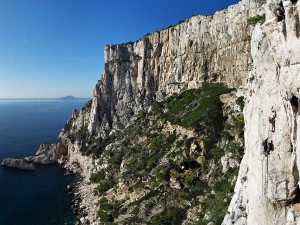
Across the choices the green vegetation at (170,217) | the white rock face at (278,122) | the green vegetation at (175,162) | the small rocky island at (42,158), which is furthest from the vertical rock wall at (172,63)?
the white rock face at (278,122)

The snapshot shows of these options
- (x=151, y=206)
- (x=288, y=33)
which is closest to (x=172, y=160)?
(x=151, y=206)

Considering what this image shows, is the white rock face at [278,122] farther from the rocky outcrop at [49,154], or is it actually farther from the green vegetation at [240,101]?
the rocky outcrop at [49,154]

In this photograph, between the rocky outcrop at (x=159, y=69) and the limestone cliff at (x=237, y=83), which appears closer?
the limestone cliff at (x=237, y=83)

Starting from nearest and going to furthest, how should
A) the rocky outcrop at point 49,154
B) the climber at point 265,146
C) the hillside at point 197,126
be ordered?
the hillside at point 197,126 < the climber at point 265,146 < the rocky outcrop at point 49,154

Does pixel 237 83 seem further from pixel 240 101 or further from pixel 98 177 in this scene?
pixel 98 177

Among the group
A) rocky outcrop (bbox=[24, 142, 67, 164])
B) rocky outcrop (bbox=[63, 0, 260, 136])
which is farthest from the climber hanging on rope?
rocky outcrop (bbox=[24, 142, 67, 164])

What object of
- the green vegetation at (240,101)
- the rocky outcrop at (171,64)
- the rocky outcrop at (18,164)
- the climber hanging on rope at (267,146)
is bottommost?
the rocky outcrop at (18,164)
